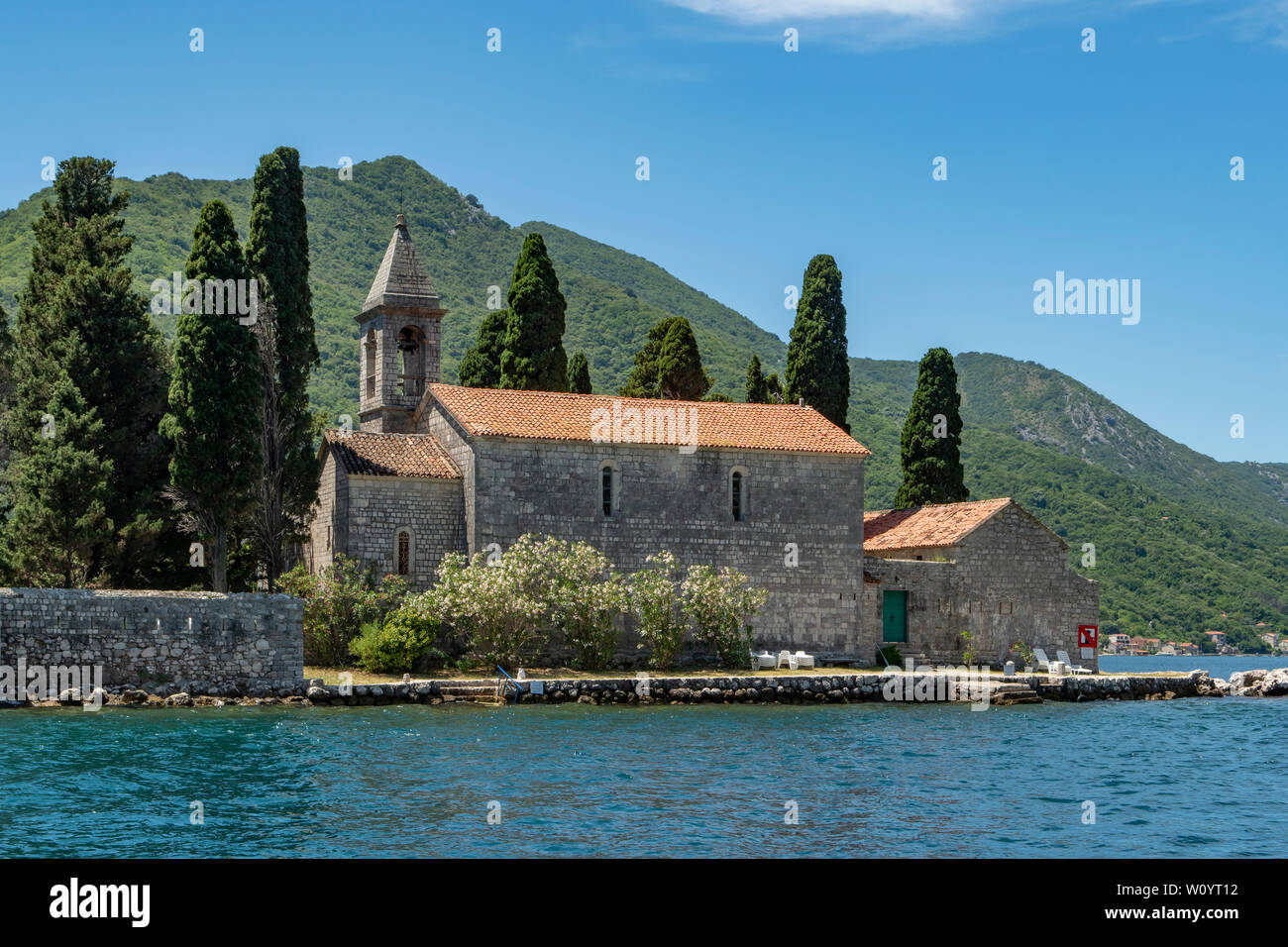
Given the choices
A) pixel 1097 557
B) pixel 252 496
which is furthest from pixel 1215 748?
pixel 1097 557

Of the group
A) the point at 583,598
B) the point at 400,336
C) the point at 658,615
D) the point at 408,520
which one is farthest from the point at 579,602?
the point at 400,336

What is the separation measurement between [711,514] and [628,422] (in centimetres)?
355

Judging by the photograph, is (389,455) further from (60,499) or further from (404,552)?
(60,499)

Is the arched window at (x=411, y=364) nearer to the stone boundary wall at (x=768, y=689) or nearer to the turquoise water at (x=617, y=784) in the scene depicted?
the stone boundary wall at (x=768, y=689)

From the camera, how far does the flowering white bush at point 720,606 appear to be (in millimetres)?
36781

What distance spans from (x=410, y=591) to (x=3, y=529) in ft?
32.7

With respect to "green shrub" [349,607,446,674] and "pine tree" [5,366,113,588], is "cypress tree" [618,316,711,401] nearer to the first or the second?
"green shrub" [349,607,446,674]

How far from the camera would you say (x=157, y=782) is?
19.8 metres

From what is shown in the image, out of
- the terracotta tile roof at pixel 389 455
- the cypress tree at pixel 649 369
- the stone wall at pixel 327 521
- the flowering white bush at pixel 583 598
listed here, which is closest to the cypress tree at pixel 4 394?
the stone wall at pixel 327 521

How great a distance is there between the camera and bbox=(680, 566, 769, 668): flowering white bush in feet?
121

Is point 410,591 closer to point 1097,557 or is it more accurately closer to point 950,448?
point 950,448

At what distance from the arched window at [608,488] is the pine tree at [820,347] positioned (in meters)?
10.6
